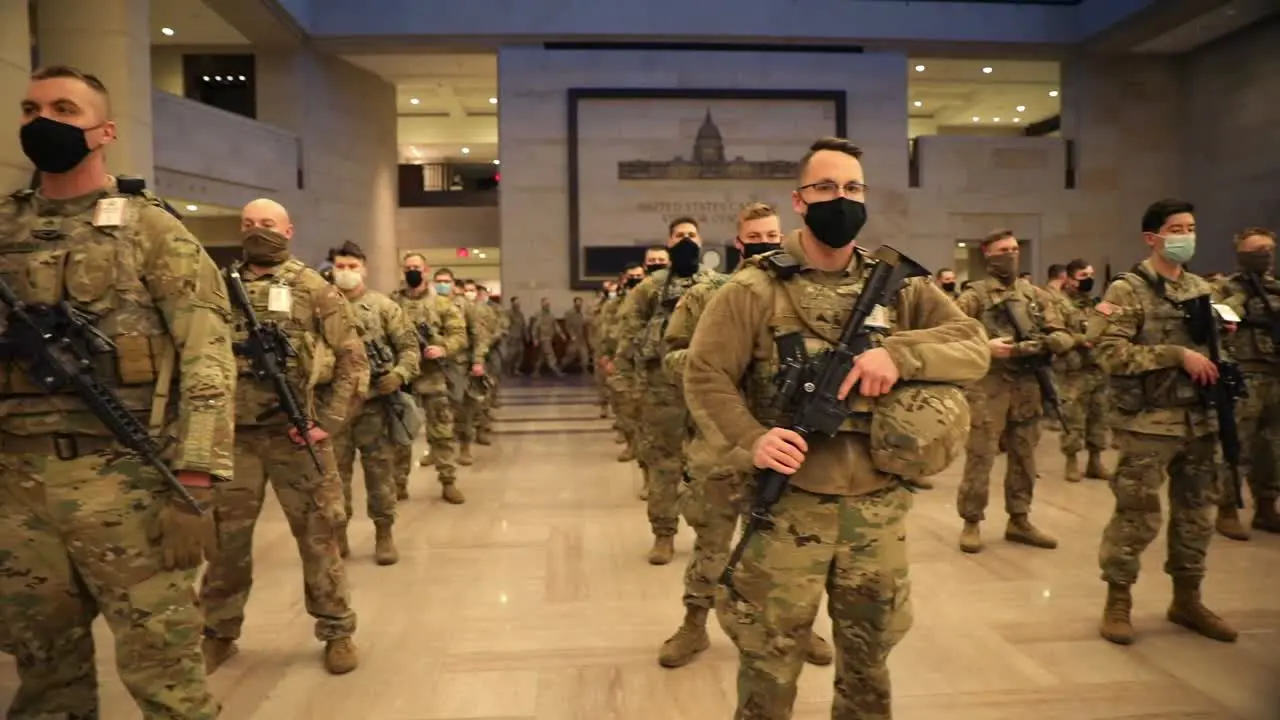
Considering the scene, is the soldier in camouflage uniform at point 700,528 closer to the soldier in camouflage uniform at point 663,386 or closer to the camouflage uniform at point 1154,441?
the soldier in camouflage uniform at point 663,386

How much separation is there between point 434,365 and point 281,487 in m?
3.06

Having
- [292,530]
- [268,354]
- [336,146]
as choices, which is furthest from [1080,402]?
[336,146]

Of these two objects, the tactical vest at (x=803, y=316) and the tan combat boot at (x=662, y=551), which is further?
the tan combat boot at (x=662, y=551)

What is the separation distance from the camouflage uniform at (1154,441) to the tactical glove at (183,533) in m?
3.38

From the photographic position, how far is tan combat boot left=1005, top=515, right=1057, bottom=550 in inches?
188

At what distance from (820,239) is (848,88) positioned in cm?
1520

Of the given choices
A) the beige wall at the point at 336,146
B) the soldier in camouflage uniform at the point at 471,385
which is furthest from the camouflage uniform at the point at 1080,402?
the beige wall at the point at 336,146

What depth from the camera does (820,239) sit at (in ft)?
6.81

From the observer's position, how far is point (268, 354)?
3.05m

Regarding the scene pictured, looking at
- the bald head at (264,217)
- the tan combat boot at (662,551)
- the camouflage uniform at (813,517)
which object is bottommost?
the tan combat boot at (662,551)

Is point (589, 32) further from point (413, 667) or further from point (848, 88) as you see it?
point (413, 667)

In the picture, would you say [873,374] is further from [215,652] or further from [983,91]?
[983,91]

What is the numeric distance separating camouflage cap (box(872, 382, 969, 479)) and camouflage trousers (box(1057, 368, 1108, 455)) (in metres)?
5.35

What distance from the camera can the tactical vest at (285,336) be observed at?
3090mm
